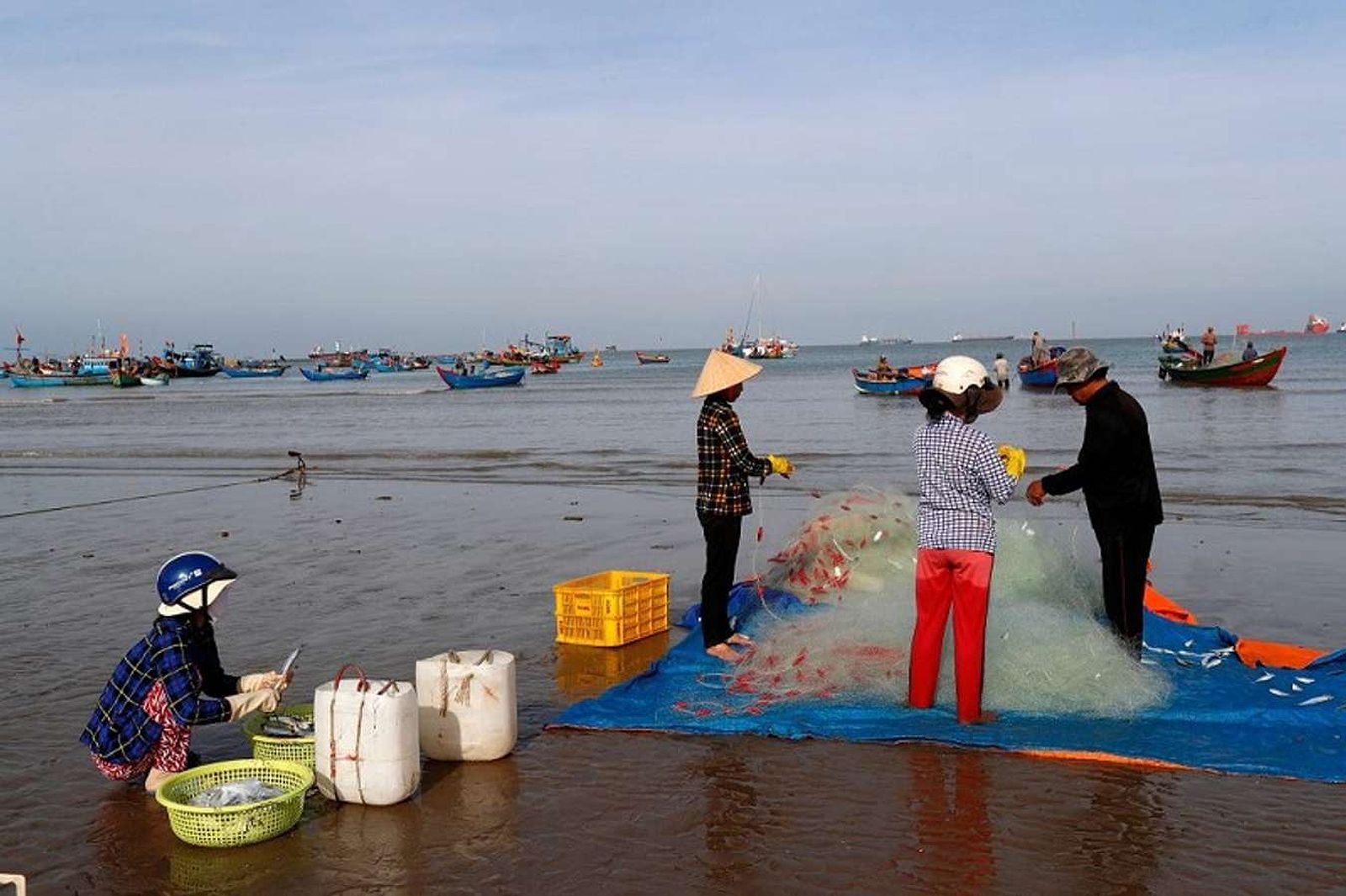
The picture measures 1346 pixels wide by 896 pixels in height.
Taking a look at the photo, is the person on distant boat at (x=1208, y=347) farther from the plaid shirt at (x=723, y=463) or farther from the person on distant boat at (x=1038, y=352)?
the plaid shirt at (x=723, y=463)

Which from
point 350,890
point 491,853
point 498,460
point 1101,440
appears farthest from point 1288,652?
point 498,460

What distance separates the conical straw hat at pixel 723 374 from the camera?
6.37 meters

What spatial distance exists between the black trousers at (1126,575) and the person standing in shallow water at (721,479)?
5.52 ft

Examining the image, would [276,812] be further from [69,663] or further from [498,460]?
[498,460]

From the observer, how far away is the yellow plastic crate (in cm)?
693

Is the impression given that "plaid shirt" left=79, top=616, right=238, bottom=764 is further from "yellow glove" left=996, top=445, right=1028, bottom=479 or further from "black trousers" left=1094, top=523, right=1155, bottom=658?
"black trousers" left=1094, top=523, right=1155, bottom=658

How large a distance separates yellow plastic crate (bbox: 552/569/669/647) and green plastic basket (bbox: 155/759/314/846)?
2.59 meters

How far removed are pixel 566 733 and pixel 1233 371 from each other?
129 feet

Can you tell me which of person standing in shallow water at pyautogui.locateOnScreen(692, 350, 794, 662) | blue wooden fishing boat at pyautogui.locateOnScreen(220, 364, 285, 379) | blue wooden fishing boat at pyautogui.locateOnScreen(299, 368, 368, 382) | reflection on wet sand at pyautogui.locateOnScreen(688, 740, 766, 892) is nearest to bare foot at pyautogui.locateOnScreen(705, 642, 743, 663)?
person standing in shallow water at pyautogui.locateOnScreen(692, 350, 794, 662)

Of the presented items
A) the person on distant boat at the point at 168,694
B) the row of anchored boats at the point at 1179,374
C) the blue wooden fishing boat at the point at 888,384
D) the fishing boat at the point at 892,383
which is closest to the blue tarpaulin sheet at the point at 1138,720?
the person on distant boat at the point at 168,694

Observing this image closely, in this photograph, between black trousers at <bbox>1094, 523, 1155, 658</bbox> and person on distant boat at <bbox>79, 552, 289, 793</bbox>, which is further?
black trousers at <bbox>1094, 523, 1155, 658</bbox>

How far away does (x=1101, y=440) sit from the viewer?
222 inches

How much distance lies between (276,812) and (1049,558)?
4.49 meters

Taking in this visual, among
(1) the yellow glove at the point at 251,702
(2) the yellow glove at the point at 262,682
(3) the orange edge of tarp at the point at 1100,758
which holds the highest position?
(2) the yellow glove at the point at 262,682
